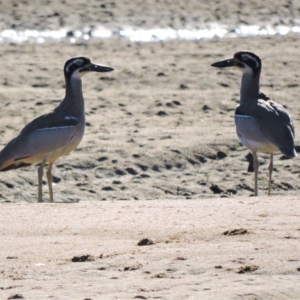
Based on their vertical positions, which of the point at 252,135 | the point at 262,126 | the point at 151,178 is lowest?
the point at 151,178

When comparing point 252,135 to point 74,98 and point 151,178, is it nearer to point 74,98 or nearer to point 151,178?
point 151,178

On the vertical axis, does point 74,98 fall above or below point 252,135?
above

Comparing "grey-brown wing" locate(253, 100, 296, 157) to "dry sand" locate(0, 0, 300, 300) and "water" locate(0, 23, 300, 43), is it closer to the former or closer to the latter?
"dry sand" locate(0, 0, 300, 300)

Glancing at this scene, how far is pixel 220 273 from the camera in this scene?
20.4 feet

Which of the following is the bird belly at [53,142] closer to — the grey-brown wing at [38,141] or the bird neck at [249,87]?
the grey-brown wing at [38,141]

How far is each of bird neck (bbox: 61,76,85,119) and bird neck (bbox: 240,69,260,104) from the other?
1736mm

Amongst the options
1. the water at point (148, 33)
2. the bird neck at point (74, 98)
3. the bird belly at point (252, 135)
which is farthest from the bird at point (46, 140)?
the water at point (148, 33)

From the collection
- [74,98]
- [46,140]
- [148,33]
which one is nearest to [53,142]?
[46,140]

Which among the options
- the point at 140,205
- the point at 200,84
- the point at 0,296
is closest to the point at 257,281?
the point at 0,296

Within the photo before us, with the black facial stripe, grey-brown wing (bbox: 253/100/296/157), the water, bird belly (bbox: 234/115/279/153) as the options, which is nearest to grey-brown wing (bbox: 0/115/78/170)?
the black facial stripe

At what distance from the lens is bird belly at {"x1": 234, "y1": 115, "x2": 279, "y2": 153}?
10578 mm

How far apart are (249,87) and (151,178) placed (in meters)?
1.48

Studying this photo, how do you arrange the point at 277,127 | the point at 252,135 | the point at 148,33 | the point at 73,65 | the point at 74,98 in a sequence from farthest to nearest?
the point at 148,33, the point at 73,65, the point at 74,98, the point at 252,135, the point at 277,127

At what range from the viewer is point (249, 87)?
37.5 ft
